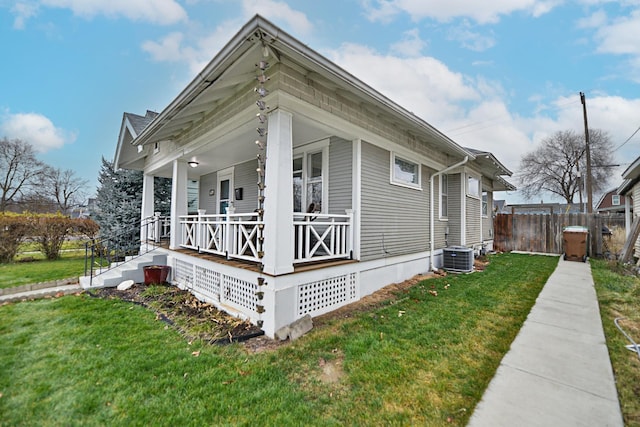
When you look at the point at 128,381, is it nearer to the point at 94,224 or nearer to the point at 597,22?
the point at 94,224

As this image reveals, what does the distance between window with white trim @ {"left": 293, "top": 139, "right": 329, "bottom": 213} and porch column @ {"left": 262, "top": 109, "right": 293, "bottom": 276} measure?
1900 millimetres

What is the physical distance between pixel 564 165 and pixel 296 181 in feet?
113

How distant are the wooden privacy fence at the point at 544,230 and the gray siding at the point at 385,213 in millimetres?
8258

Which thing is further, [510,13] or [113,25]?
[113,25]

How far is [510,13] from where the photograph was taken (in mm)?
8219

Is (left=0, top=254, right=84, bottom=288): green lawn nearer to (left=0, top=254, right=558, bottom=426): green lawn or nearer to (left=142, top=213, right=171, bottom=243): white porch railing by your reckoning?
(left=142, top=213, right=171, bottom=243): white porch railing

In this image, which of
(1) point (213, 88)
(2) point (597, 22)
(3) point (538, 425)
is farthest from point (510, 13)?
(3) point (538, 425)

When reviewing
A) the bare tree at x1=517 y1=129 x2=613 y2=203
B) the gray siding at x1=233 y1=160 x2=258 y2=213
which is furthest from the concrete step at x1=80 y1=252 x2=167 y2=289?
the bare tree at x1=517 y1=129 x2=613 y2=203

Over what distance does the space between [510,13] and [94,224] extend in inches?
661

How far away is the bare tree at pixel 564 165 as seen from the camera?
79.5 ft

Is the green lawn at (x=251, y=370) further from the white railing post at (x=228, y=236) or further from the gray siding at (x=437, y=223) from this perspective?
the gray siding at (x=437, y=223)

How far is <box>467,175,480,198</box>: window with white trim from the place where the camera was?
9.43 metres

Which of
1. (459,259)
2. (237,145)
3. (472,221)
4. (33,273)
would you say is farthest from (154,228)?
(472,221)

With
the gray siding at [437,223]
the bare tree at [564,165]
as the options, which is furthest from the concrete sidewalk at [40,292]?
the bare tree at [564,165]
